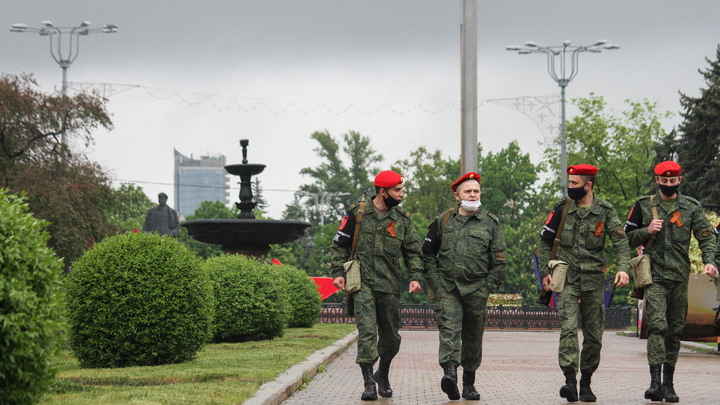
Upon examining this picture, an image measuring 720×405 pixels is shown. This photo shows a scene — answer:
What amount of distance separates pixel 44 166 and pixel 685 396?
21211 millimetres

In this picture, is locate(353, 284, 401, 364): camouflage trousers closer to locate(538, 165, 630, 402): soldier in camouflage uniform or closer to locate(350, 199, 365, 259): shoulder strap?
locate(350, 199, 365, 259): shoulder strap

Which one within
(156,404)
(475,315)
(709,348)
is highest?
(475,315)

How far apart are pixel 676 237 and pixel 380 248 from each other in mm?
2776

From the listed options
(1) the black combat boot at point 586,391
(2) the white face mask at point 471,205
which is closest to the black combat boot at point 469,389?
(1) the black combat boot at point 586,391

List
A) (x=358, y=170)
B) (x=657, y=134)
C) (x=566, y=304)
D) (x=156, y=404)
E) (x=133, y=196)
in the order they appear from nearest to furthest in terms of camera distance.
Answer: (x=156, y=404), (x=566, y=304), (x=657, y=134), (x=133, y=196), (x=358, y=170)

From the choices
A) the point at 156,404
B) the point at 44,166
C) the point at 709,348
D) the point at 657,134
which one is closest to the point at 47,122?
the point at 44,166

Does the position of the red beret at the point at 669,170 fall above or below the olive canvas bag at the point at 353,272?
above

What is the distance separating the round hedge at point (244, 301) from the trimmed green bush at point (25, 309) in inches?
319

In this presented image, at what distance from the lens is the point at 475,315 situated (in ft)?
24.5

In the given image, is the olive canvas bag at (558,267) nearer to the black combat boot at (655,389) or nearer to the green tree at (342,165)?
the black combat boot at (655,389)

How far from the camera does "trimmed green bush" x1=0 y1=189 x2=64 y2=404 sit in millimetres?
4578

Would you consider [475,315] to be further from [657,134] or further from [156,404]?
[657,134]

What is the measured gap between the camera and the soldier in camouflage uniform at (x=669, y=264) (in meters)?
7.54

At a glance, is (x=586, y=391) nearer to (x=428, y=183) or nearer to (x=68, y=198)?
(x=68, y=198)
